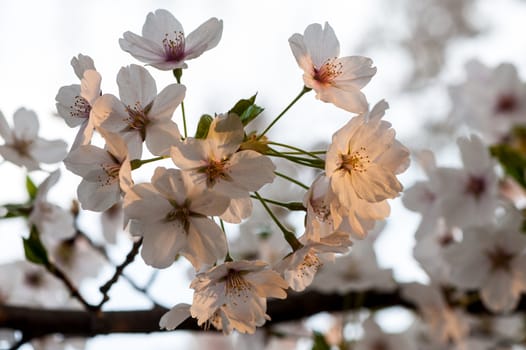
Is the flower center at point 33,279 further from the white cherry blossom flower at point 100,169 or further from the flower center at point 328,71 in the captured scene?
the flower center at point 328,71

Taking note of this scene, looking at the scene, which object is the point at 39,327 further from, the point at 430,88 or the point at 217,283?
the point at 430,88

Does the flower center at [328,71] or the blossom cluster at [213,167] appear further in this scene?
the flower center at [328,71]

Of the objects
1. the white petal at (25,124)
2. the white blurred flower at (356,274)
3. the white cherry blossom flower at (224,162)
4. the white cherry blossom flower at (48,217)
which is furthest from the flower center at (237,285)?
the white blurred flower at (356,274)

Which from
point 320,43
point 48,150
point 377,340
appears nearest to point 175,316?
point 320,43

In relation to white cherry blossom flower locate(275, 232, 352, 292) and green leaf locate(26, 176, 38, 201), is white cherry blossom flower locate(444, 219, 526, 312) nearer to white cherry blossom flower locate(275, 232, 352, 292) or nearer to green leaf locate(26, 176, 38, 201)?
white cherry blossom flower locate(275, 232, 352, 292)

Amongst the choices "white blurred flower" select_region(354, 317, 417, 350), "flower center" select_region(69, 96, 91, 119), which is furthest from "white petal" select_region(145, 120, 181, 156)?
"white blurred flower" select_region(354, 317, 417, 350)

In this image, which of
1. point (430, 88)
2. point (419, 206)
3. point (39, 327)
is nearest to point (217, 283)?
point (39, 327)
